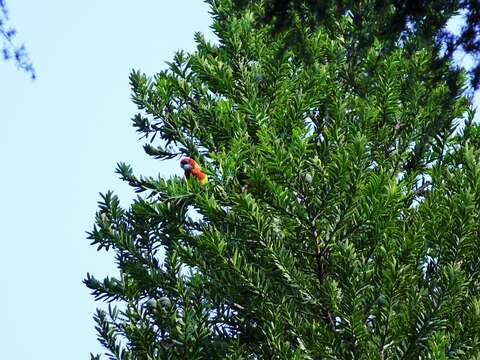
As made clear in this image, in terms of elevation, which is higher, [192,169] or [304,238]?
[192,169]

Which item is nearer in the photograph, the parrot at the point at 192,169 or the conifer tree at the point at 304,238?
the conifer tree at the point at 304,238

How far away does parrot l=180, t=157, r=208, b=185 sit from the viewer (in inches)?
319

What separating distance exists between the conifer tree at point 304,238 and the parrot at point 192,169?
0.51 feet

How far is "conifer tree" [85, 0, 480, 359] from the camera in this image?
6.77 metres

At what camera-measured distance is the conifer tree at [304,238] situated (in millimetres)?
6766

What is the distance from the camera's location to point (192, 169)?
8305 millimetres

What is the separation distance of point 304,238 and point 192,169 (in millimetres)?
1468

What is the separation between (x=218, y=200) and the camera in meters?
7.65

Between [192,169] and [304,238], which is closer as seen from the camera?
[304,238]

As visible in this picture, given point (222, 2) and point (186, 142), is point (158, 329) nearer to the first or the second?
point (186, 142)

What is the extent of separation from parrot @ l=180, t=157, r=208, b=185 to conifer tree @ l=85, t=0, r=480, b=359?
154 mm

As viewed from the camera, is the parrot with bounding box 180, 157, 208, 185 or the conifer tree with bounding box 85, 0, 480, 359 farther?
the parrot with bounding box 180, 157, 208, 185

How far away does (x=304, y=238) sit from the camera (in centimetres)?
727

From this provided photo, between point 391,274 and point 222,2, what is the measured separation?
4.10m
